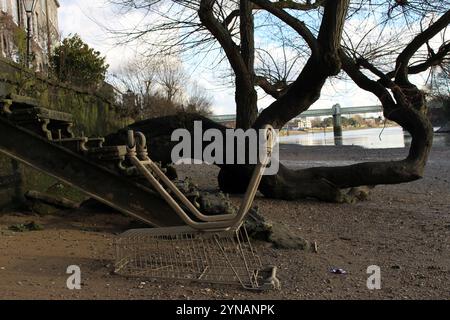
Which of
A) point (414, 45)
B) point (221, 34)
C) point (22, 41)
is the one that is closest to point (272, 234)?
point (221, 34)

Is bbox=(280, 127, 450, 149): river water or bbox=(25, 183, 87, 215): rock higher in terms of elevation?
bbox=(280, 127, 450, 149): river water

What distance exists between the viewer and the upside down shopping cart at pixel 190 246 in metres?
4.87

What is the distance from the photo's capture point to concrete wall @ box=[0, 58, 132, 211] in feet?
29.8

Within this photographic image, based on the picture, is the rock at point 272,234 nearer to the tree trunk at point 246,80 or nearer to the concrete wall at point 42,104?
the concrete wall at point 42,104

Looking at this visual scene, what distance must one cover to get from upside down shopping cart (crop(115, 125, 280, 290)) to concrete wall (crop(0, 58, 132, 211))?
4.19 metres

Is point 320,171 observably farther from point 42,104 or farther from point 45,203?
point 42,104

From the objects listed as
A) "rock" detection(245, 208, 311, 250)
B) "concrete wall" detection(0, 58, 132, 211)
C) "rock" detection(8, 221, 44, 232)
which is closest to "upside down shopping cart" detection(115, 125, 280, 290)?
"rock" detection(245, 208, 311, 250)

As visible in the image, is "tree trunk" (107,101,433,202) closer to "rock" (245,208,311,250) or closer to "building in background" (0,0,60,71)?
"building in background" (0,0,60,71)

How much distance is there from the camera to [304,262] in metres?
5.95

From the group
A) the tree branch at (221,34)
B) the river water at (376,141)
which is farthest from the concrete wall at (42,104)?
the river water at (376,141)

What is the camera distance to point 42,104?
454 inches

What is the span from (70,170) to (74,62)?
47.9ft

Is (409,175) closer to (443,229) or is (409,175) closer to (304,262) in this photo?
(443,229)
